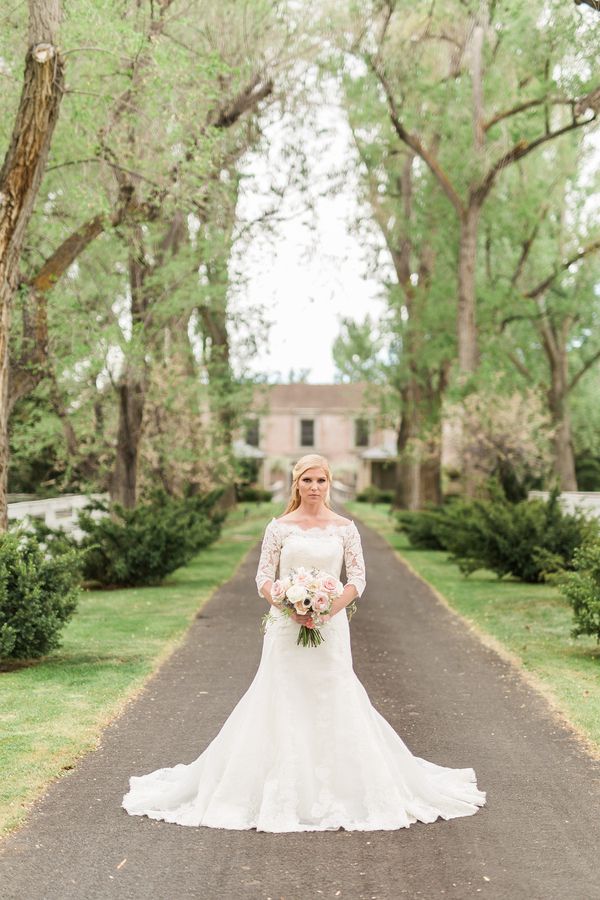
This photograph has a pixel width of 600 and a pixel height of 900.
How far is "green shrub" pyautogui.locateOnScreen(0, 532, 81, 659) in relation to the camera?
11.5 meters

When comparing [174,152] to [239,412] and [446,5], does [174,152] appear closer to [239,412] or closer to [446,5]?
[446,5]

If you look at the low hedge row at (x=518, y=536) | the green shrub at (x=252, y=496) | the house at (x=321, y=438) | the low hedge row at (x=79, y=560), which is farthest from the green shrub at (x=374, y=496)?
the low hedge row at (x=518, y=536)

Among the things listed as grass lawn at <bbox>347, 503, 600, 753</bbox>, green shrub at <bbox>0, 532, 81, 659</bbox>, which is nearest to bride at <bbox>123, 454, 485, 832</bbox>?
grass lawn at <bbox>347, 503, 600, 753</bbox>

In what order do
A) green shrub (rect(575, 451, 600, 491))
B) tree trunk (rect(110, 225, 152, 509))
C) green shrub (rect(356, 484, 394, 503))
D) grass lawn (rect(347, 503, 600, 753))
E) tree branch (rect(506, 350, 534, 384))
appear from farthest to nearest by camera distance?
green shrub (rect(356, 484, 394, 503)), green shrub (rect(575, 451, 600, 491)), tree branch (rect(506, 350, 534, 384)), tree trunk (rect(110, 225, 152, 509)), grass lawn (rect(347, 503, 600, 753))

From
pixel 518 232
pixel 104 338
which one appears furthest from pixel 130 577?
pixel 518 232

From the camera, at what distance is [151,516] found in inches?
836

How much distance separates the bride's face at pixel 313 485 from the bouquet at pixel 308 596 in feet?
1.50

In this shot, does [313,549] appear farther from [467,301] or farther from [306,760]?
[467,301]

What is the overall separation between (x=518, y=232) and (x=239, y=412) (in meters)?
10.8

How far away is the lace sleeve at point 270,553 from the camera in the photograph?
7.18m

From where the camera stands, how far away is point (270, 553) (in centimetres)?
720

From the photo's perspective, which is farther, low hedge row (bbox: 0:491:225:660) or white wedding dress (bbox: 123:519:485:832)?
low hedge row (bbox: 0:491:225:660)

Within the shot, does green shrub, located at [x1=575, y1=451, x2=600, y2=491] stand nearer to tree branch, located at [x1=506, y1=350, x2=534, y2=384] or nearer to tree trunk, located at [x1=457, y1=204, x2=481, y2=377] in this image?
tree branch, located at [x1=506, y1=350, x2=534, y2=384]

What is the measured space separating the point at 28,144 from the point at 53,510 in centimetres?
1322
